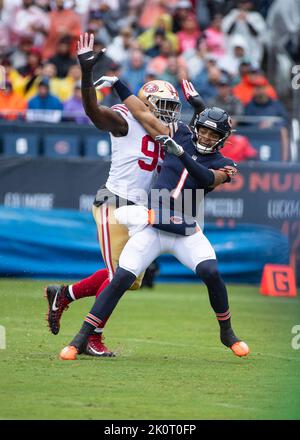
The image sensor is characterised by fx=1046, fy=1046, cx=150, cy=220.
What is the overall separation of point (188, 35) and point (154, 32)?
633 mm

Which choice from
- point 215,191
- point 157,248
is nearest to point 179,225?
point 157,248

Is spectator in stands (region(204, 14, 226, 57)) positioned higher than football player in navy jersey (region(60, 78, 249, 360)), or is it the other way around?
spectator in stands (region(204, 14, 226, 57))

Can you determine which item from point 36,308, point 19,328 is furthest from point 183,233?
point 36,308

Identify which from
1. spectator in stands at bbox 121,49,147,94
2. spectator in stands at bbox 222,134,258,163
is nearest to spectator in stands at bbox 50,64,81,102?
spectator in stands at bbox 121,49,147,94

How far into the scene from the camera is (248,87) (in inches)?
672

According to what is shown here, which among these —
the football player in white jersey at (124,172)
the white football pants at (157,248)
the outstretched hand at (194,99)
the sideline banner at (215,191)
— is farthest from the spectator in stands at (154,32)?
the white football pants at (157,248)

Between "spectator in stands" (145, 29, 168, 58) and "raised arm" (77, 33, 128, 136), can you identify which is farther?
"spectator in stands" (145, 29, 168, 58)

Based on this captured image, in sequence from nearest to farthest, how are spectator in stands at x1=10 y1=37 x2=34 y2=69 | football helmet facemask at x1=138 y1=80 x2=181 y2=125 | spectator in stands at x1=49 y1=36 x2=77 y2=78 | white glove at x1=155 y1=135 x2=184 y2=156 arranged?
1. white glove at x1=155 y1=135 x2=184 y2=156
2. football helmet facemask at x1=138 y1=80 x2=181 y2=125
3. spectator in stands at x1=49 y1=36 x2=77 y2=78
4. spectator in stands at x1=10 y1=37 x2=34 y2=69

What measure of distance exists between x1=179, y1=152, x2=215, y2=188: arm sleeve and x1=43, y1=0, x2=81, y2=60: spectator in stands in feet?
33.5

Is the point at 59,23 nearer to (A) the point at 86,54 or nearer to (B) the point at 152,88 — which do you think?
(B) the point at 152,88

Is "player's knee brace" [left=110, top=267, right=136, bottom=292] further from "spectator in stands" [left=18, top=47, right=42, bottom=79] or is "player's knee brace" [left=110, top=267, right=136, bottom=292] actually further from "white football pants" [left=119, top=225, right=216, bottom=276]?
"spectator in stands" [left=18, top=47, right=42, bottom=79]

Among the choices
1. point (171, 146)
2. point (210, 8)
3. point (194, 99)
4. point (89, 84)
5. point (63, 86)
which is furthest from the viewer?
point (210, 8)

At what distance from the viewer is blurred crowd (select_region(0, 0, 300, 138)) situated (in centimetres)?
1622

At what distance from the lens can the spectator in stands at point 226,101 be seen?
15.9 m
